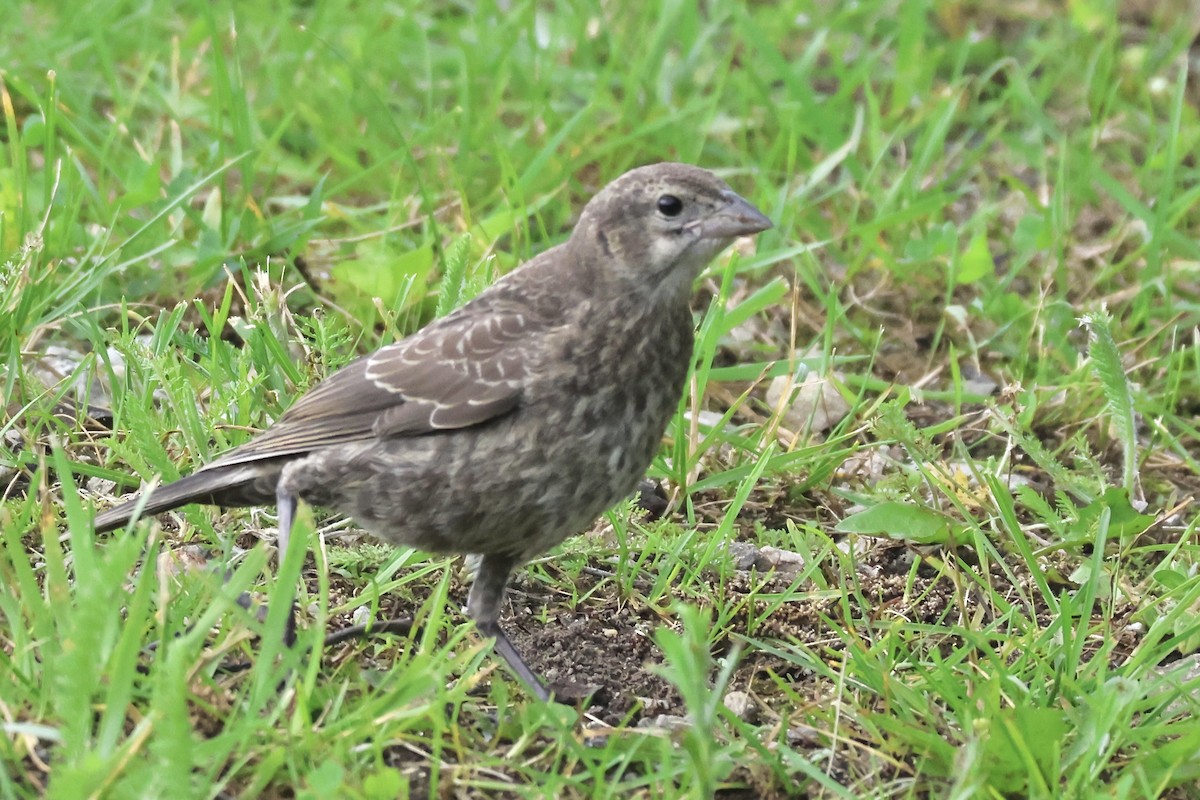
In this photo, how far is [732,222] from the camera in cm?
363

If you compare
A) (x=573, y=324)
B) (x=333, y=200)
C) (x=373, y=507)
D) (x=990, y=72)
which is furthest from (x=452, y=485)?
(x=990, y=72)

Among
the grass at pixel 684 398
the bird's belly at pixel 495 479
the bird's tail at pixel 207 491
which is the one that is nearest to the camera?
the grass at pixel 684 398

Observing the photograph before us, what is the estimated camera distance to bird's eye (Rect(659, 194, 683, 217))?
3674mm

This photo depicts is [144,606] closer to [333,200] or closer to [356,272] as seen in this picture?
[356,272]

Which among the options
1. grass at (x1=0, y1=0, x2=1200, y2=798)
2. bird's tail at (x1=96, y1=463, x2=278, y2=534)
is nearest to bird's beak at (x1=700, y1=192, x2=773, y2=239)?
grass at (x1=0, y1=0, x2=1200, y2=798)

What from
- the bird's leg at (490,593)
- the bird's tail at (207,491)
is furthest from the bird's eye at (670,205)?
the bird's tail at (207,491)

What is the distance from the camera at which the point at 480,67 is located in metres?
5.94

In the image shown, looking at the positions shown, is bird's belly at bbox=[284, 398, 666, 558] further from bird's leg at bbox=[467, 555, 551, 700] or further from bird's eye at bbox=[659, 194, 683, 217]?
bird's eye at bbox=[659, 194, 683, 217]

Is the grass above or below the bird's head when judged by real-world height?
below

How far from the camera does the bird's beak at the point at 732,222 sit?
11.9ft

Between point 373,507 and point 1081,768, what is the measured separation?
158cm

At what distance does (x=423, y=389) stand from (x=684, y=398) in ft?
3.32

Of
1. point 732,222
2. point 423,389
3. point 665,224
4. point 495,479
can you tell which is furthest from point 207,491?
point 732,222

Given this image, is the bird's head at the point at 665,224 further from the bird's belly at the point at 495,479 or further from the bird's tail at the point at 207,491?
the bird's tail at the point at 207,491
